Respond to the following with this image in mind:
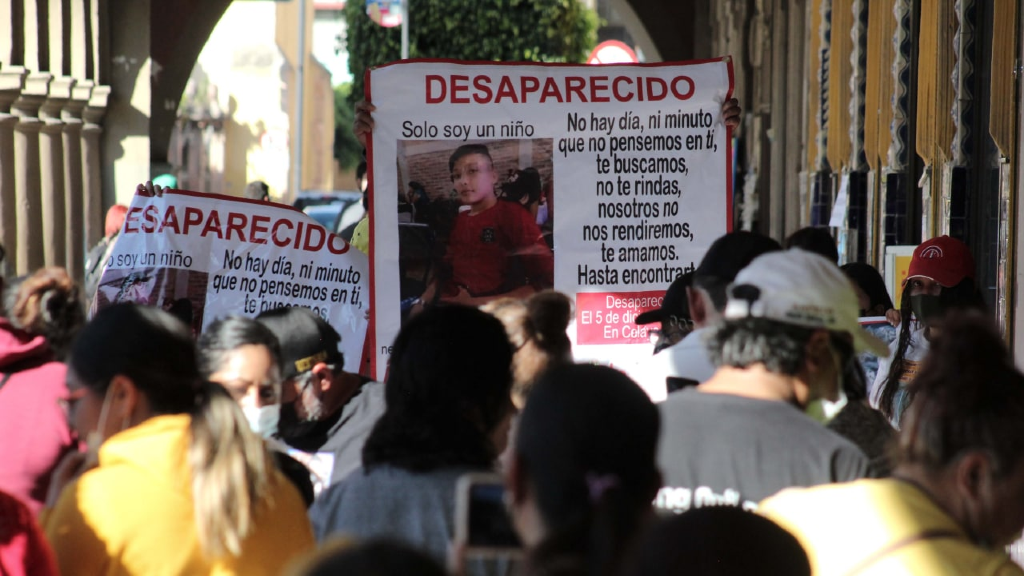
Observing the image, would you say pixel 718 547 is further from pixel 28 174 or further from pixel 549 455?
pixel 28 174

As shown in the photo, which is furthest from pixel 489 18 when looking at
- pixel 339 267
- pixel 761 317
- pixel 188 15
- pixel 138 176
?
pixel 761 317

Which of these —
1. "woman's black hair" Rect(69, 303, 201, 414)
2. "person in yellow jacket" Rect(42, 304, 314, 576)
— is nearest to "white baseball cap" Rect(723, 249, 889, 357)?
"person in yellow jacket" Rect(42, 304, 314, 576)

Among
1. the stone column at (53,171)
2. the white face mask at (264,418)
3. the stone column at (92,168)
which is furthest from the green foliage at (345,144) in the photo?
the white face mask at (264,418)

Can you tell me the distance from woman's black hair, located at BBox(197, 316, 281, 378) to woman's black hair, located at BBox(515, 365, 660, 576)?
77.8 inches

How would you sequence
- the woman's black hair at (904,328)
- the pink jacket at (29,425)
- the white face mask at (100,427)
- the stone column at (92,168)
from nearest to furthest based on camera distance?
the white face mask at (100,427) < the pink jacket at (29,425) < the woman's black hair at (904,328) < the stone column at (92,168)

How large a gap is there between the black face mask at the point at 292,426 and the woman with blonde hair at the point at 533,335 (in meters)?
0.72

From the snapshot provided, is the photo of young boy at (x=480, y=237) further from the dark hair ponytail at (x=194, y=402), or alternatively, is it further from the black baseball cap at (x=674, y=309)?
the dark hair ponytail at (x=194, y=402)

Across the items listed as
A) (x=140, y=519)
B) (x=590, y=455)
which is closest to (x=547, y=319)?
(x=140, y=519)

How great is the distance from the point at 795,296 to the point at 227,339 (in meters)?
1.70

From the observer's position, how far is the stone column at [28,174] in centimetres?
1111

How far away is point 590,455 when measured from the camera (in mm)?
2107

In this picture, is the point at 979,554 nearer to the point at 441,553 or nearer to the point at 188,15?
the point at 441,553

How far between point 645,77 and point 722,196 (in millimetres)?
574

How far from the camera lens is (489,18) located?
2909 cm
